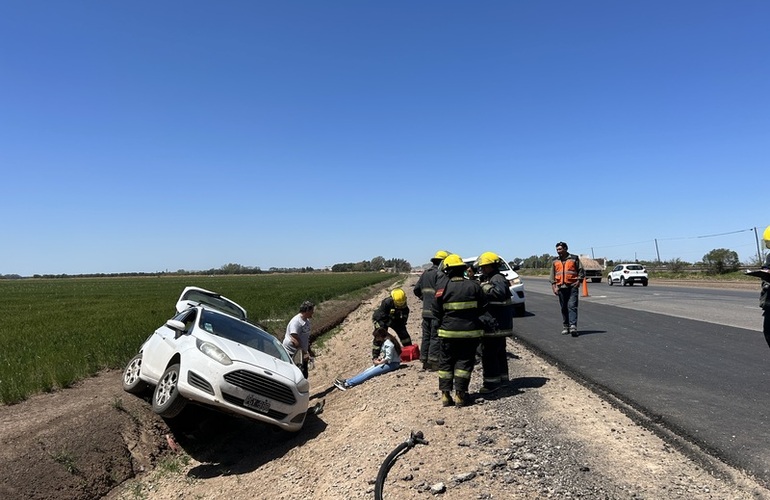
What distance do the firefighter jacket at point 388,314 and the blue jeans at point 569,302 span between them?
388 centimetres

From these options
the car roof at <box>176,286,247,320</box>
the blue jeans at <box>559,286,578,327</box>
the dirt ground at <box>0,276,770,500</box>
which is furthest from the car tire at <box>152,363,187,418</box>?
the blue jeans at <box>559,286,578,327</box>

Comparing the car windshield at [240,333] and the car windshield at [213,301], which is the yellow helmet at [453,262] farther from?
the car windshield at [213,301]

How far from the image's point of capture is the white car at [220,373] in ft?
20.7

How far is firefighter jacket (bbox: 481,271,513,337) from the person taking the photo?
6555 millimetres

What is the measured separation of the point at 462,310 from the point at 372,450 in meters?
1.93

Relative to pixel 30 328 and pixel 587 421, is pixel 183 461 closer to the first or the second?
pixel 587 421

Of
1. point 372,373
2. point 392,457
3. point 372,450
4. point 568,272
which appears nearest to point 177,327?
point 372,450

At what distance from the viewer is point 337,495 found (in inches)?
182

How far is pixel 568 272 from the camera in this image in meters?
10.9

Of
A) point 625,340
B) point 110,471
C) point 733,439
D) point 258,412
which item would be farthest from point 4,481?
point 625,340

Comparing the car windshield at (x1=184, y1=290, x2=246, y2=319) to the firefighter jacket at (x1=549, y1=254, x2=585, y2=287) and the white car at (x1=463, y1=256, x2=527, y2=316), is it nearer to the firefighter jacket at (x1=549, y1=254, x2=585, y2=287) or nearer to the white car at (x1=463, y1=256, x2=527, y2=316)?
the firefighter jacket at (x1=549, y1=254, x2=585, y2=287)

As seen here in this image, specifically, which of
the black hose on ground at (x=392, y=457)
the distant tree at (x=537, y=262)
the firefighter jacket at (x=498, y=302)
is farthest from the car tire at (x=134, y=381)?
the distant tree at (x=537, y=262)

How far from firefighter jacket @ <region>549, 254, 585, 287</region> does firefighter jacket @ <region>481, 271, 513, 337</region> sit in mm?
4300

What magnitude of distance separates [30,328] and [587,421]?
17.2 meters
